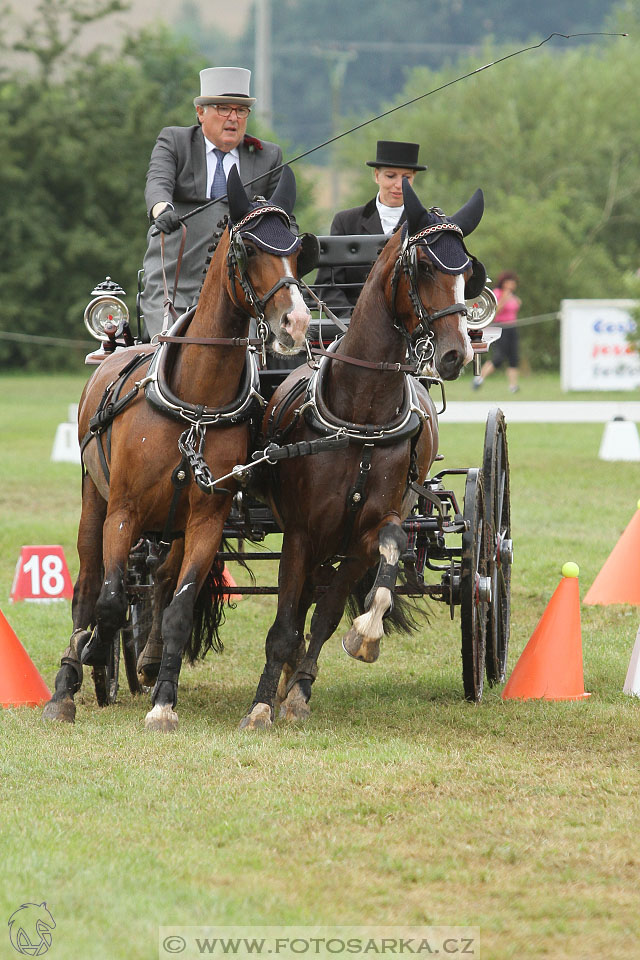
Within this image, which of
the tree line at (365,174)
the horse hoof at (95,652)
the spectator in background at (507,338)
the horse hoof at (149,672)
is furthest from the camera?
the tree line at (365,174)

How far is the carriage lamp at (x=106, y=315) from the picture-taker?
268 inches

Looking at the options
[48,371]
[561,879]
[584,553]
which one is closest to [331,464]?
[561,879]

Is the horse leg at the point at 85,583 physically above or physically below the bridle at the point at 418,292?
below

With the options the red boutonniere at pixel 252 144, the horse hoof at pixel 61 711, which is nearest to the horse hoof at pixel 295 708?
the horse hoof at pixel 61 711

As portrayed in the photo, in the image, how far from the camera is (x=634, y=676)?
6.48m

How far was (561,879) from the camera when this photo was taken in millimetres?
3986

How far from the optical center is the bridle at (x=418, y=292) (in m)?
5.42

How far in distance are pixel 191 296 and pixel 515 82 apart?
132 ft

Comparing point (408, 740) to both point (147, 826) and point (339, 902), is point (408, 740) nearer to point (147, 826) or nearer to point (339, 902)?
point (147, 826)

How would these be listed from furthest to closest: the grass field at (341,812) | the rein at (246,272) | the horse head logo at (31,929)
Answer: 1. the rein at (246,272)
2. the grass field at (341,812)
3. the horse head logo at (31,929)

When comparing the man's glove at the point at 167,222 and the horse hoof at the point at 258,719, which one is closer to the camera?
the horse hoof at the point at 258,719

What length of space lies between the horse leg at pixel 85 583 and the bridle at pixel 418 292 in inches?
67.9

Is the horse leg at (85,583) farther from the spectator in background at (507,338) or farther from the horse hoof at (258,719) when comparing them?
the spectator in background at (507,338)

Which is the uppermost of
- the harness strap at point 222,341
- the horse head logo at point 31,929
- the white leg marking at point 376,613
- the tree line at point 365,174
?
the tree line at point 365,174
